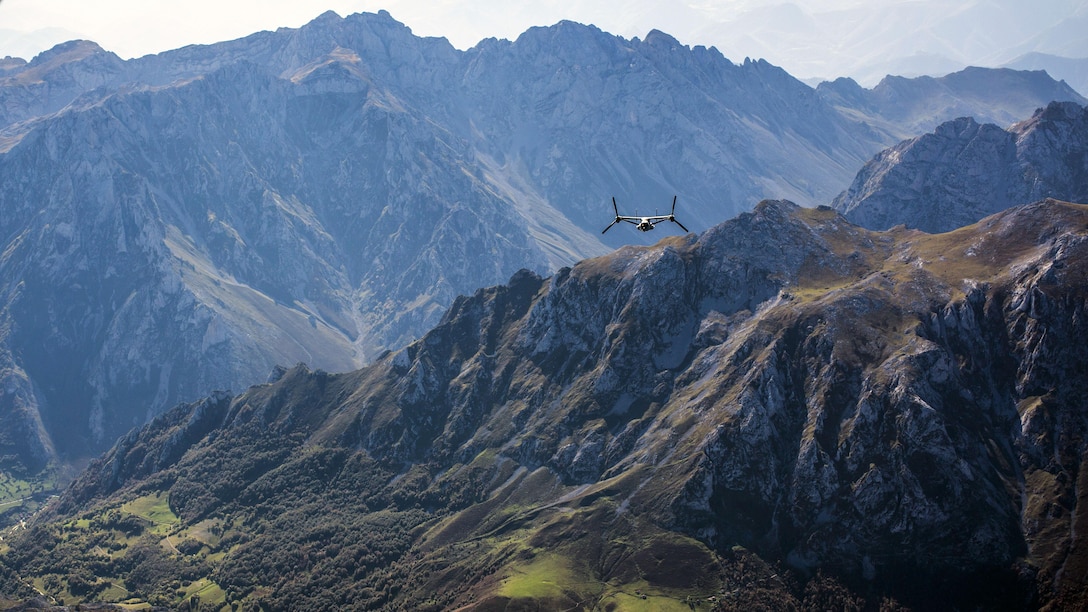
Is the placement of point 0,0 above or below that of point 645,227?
above

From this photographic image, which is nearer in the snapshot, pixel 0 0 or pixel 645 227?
pixel 0 0

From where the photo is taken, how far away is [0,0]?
73062mm

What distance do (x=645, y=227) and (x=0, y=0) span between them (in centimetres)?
13719

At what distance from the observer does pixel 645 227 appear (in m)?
190
